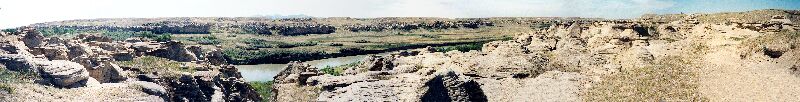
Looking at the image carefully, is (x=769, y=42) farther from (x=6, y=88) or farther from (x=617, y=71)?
(x=6, y=88)

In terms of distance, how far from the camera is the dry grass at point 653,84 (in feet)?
98.7

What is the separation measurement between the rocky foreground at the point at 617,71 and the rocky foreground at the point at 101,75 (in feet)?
14.8

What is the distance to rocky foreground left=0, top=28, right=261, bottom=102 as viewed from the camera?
1125 inches

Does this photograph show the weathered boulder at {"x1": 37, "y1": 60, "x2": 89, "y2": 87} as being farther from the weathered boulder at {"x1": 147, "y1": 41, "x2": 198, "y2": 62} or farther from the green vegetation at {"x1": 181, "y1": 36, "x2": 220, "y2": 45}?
the green vegetation at {"x1": 181, "y1": 36, "x2": 220, "y2": 45}

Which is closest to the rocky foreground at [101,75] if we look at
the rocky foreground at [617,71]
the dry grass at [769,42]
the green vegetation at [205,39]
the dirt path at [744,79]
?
the rocky foreground at [617,71]

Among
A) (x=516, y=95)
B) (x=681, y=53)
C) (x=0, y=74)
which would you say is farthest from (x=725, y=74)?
(x=0, y=74)

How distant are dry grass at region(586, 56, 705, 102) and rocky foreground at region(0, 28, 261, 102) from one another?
17.7 m

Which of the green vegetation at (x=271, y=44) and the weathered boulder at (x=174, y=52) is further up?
the weathered boulder at (x=174, y=52)

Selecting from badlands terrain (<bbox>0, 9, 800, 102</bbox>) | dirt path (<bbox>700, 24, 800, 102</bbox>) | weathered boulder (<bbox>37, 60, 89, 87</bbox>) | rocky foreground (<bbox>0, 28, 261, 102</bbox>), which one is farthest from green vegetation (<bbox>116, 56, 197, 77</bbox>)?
dirt path (<bbox>700, 24, 800, 102</bbox>)

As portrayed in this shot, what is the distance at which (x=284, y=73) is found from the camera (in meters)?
54.6

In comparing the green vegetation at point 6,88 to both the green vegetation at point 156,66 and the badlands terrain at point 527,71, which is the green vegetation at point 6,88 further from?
the green vegetation at point 156,66

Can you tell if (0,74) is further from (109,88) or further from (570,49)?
(570,49)

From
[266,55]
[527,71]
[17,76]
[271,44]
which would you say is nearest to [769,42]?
[527,71]

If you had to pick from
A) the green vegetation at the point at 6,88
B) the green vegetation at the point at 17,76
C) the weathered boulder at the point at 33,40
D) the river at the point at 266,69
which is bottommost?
the river at the point at 266,69
